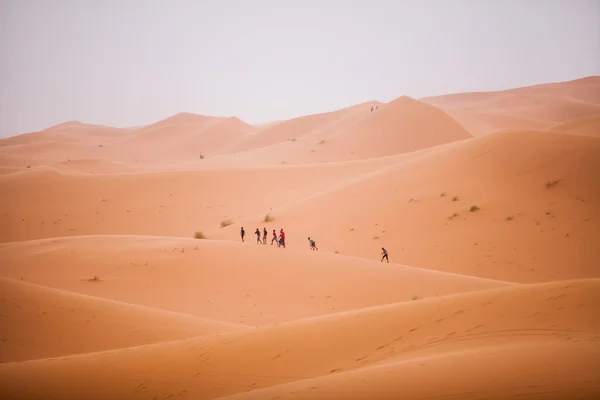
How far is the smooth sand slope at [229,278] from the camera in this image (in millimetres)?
11250

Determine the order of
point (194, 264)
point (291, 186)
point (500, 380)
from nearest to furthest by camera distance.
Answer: point (500, 380)
point (194, 264)
point (291, 186)

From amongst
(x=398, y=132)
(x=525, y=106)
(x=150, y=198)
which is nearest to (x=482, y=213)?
(x=150, y=198)

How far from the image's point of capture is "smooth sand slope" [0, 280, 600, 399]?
4.62 metres

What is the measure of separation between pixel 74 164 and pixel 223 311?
44.1 meters

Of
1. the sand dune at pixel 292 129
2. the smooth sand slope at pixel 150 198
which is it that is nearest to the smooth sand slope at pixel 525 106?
the sand dune at pixel 292 129

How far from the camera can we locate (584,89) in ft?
349

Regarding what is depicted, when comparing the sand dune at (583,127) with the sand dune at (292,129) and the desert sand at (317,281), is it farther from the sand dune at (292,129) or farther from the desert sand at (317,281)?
the sand dune at (292,129)

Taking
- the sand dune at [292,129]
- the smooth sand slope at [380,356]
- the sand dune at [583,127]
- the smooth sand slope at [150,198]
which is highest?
the sand dune at [292,129]

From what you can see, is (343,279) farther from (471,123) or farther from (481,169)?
(471,123)

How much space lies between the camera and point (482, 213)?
19.0 meters

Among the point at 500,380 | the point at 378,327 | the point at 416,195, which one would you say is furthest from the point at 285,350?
the point at 416,195

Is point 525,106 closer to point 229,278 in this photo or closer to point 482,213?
point 482,213

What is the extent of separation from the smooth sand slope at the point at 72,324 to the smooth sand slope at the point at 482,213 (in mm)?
10061

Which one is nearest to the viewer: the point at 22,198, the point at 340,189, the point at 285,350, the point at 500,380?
the point at 500,380
